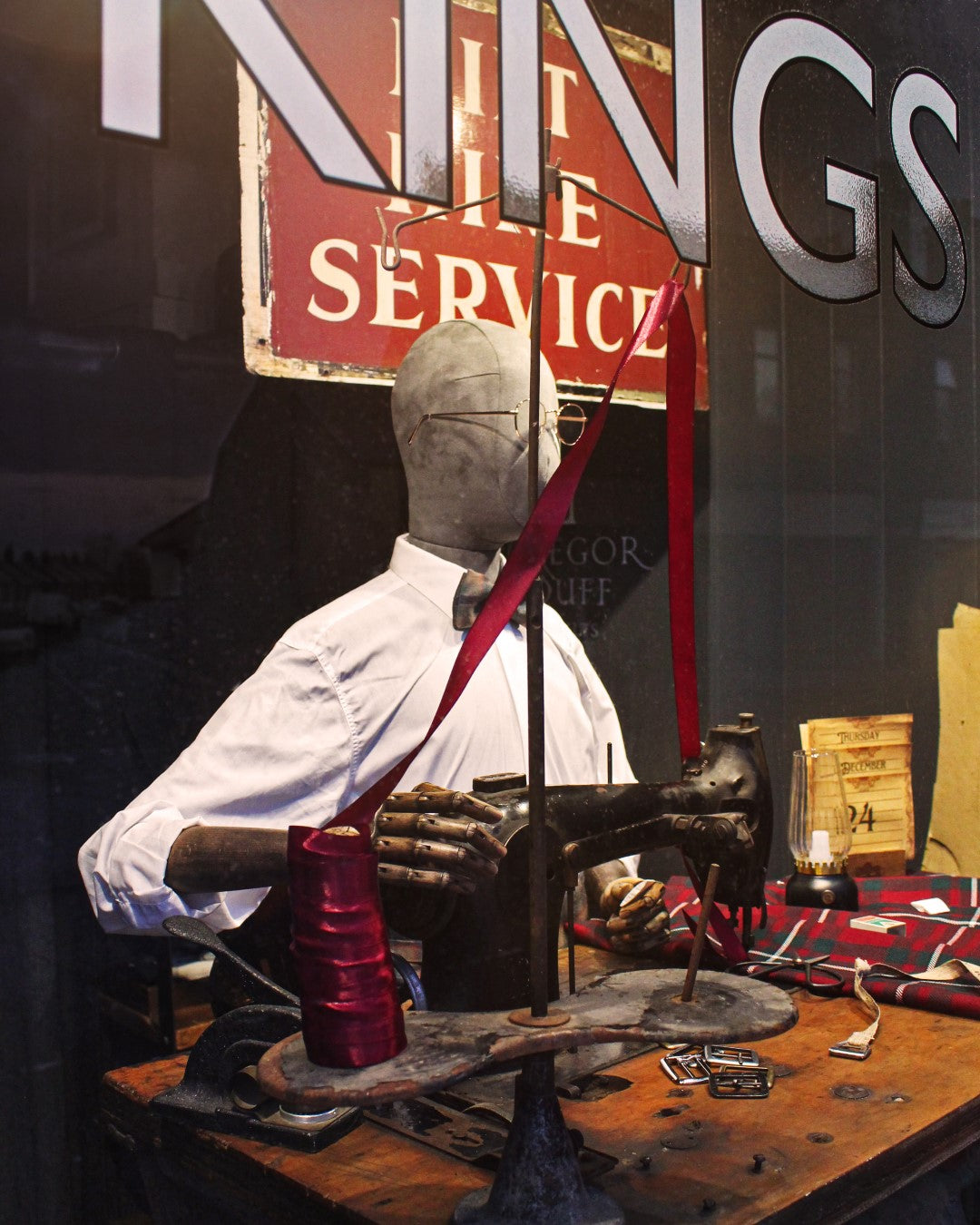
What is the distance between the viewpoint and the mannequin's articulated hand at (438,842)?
1118mm

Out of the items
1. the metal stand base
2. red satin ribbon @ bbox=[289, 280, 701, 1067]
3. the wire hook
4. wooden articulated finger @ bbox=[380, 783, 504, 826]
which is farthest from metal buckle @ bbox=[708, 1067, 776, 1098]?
the wire hook

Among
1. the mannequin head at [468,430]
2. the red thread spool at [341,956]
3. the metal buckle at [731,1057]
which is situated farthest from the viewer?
the mannequin head at [468,430]

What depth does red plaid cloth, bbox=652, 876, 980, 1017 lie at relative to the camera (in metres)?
1.54

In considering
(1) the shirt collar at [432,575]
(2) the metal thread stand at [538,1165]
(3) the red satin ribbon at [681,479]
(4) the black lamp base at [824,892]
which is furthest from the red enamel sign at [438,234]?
(2) the metal thread stand at [538,1165]

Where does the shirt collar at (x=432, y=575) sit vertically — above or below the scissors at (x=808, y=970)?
above

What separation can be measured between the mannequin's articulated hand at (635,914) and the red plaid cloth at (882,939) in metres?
0.08

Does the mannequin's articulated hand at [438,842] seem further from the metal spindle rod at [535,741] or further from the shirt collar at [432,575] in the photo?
the shirt collar at [432,575]

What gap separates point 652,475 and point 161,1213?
1.34 m

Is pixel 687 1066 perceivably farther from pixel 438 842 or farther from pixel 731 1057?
pixel 438 842

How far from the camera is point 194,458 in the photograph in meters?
1.54

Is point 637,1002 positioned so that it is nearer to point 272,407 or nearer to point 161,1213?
point 161,1213

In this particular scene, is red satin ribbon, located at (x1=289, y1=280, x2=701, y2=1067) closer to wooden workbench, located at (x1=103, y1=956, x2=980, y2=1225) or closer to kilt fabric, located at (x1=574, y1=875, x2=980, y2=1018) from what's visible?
wooden workbench, located at (x1=103, y1=956, x2=980, y2=1225)

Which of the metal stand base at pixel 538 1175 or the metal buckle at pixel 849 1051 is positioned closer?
the metal stand base at pixel 538 1175

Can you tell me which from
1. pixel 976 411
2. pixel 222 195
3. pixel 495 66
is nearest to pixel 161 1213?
pixel 222 195
